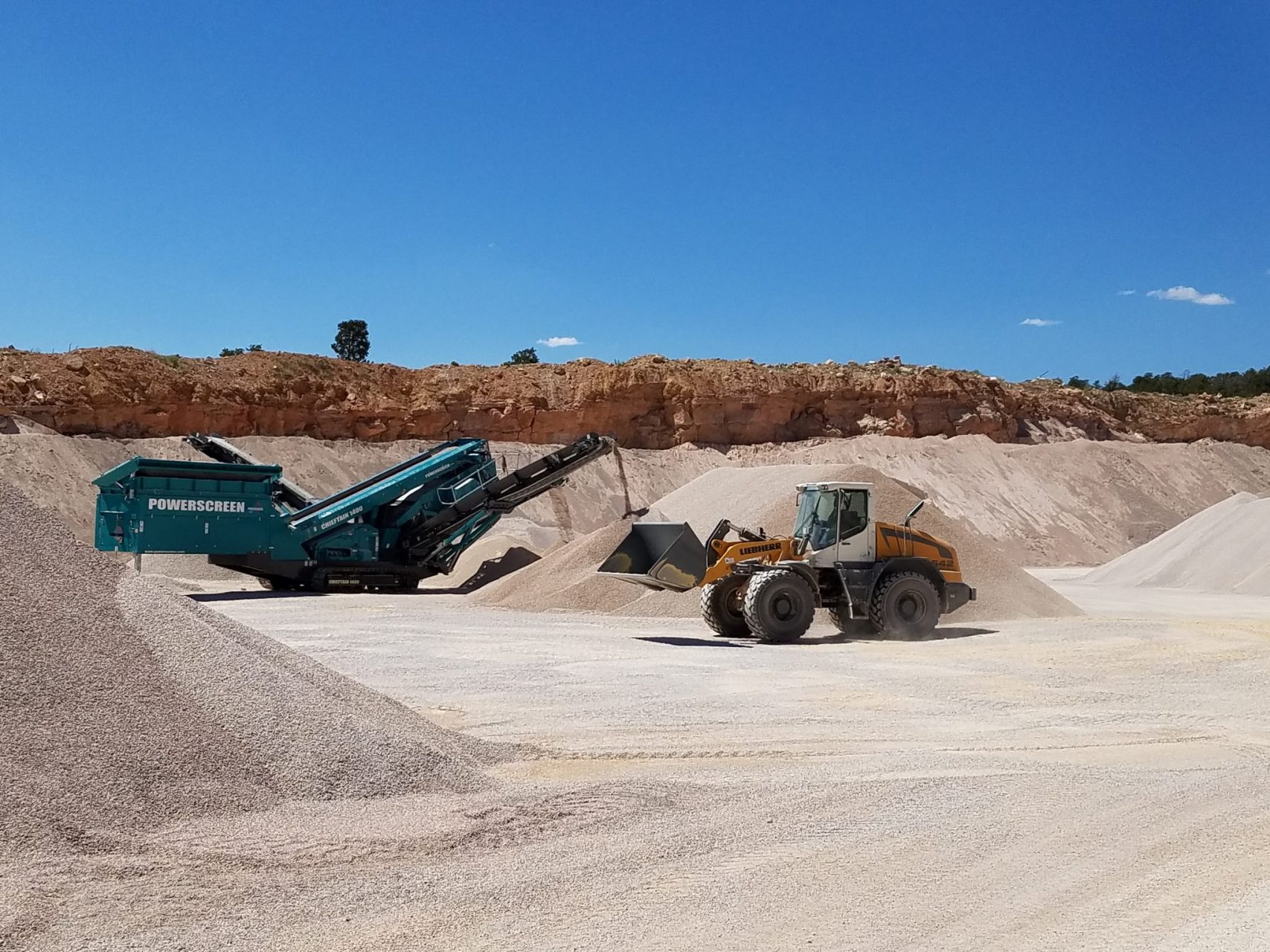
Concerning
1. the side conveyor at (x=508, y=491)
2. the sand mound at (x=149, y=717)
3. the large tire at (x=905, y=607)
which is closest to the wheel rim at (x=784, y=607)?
the large tire at (x=905, y=607)

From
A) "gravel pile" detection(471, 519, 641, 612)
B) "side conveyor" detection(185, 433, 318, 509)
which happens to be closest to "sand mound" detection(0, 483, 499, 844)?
"gravel pile" detection(471, 519, 641, 612)

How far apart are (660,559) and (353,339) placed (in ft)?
183

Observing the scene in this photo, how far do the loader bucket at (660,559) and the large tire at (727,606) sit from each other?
34cm

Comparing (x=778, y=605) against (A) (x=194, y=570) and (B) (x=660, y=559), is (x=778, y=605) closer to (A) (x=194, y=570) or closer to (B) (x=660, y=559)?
(B) (x=660, y=559)

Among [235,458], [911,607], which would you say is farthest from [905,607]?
[235,458]

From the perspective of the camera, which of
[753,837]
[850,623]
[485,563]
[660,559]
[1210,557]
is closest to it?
[753,837]

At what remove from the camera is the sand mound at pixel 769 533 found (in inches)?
681

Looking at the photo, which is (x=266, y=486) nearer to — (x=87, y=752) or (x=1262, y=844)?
(x=87, y=752)

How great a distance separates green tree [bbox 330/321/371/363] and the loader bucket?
5455 cm

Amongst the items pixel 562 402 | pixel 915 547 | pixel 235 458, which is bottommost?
pixel 915 547

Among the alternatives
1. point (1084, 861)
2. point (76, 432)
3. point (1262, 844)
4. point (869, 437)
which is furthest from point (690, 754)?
point (869, 437)

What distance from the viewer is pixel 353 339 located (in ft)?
220

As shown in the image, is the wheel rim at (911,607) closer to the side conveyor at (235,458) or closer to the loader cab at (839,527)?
the loader cab at (839,527)

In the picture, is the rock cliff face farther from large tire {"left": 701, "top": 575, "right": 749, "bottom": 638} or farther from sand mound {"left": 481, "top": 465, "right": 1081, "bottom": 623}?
large tire {"left": 701, "top": 575, "right": 749, "bottom": 638}
